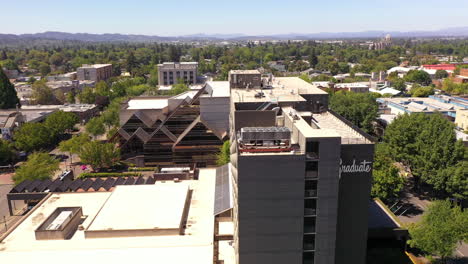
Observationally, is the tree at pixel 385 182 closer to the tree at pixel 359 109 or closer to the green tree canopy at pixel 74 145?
the tree at pixel 359 109

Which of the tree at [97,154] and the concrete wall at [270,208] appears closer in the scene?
the concrete wall at [270,208]

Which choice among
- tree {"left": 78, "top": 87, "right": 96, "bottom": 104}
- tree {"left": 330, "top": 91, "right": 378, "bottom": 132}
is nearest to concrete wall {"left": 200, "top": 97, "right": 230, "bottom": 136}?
tree {"left": 330, "top": 91, "right": 378, "bottom": 132}

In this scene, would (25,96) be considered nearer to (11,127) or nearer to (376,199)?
(11,127)

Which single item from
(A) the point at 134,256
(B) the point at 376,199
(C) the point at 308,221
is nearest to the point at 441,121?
(B) the point at 376,199

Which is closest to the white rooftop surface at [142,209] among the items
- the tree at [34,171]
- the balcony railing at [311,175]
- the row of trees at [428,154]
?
the balcony railing at [311,175]

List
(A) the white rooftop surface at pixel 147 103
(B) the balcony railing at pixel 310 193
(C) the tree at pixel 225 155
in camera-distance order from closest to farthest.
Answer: (B) the balcony railing at pixel 310 193 < (C) the tree at pixel 225 155 < (A) the white rooftop surface at pixel 147 103

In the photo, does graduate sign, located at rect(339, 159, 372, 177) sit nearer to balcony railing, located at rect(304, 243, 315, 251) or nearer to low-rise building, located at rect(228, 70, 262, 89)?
balcony railing, located at rect(304, 243, 315, 251)

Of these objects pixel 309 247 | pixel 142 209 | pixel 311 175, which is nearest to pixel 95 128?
pixel 142 209
